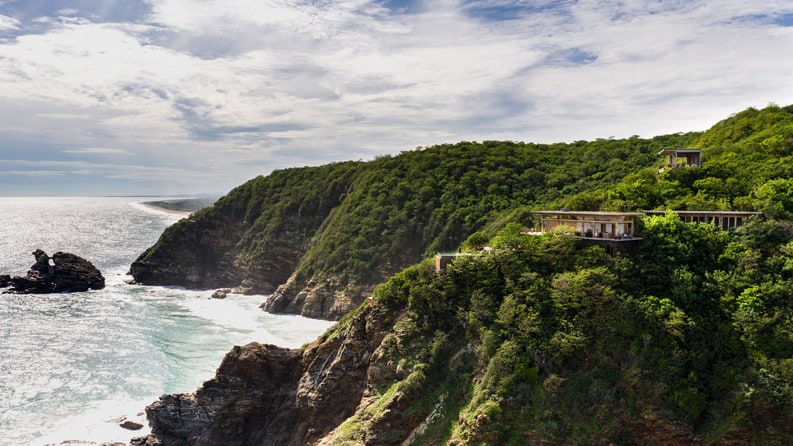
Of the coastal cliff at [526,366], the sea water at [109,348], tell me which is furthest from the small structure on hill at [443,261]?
the sea water at [109,348]

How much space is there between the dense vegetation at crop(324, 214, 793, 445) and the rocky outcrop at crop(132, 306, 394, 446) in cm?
197

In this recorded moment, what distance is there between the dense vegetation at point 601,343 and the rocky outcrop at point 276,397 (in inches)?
77.7

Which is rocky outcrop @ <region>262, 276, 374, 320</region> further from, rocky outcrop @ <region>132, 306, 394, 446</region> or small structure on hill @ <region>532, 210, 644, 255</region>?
small structure on hill @ <region>532, 210, 644, 255</region>

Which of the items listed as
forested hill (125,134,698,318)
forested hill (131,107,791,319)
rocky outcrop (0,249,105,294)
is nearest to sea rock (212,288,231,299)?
forested hill (131,107,791,319)

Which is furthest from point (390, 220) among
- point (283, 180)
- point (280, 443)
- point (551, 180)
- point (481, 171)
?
point (280, 443)

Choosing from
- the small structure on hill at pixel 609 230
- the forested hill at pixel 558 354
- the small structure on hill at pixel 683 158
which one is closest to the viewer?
the forested hill at pixel 558 354

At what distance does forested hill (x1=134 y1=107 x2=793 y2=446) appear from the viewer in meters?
21.4

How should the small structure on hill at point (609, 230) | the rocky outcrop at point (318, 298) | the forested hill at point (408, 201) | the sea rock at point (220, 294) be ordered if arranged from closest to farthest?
the small structure on hill at point (609, 230) → the forested hill at point (408, 201) → the rocky outcrop at point (318, 298) → the sea rock at point (220, 294)

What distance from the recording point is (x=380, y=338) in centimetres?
2831

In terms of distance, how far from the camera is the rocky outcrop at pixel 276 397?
2798cm

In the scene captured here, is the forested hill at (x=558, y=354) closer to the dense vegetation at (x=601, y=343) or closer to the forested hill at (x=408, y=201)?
the dense vegetation at (x=601, y=343)

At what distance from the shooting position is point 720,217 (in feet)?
99.6

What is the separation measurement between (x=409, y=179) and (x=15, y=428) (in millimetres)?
49435

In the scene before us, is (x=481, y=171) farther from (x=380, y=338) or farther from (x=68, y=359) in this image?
(x=68, y=359)
